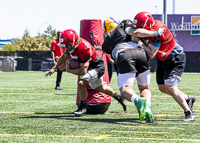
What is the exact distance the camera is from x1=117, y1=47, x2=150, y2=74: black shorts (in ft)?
17.5

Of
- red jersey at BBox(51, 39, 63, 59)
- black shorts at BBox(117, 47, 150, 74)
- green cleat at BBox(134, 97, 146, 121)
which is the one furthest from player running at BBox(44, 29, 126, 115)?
red jersey at BBox(51, 39, 63, 59)

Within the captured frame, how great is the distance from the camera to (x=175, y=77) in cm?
563

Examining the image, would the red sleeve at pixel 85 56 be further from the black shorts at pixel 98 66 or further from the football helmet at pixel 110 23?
the football helmet at pixel 110 23

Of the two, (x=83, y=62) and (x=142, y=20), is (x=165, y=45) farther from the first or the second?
(x=83, y=62)

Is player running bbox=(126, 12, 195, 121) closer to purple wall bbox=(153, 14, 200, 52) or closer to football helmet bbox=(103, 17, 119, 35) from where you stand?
football helmet bbox=(103, 17, 119, 35)

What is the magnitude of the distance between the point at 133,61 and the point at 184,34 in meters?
34.3

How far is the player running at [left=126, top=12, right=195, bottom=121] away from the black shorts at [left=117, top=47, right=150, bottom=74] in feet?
0.38

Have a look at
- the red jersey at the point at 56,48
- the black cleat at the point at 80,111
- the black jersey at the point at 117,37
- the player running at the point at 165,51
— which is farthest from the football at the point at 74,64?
the red jersey at the point at 56,48

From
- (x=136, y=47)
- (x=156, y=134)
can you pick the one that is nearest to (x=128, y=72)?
(x=136, y=47)

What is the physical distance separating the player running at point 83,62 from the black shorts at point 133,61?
0.83m

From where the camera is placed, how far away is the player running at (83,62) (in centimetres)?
599

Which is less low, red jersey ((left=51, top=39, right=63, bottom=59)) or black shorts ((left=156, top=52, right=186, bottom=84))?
black shorts ((left=156, top=52, right=186, bottom=84))

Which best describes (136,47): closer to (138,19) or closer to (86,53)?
(138,19)

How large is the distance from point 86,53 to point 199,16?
112 ft
